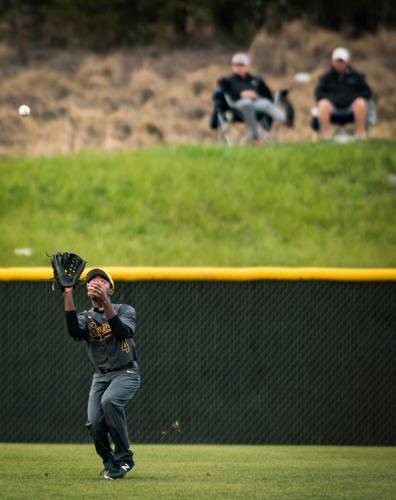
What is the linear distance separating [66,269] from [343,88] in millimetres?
10212

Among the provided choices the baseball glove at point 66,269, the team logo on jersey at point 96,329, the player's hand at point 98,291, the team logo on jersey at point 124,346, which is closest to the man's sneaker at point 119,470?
the team logo on jersey at point 124,346

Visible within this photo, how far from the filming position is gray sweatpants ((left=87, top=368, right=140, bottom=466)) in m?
8.69

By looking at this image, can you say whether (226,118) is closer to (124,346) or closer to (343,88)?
(343,88)

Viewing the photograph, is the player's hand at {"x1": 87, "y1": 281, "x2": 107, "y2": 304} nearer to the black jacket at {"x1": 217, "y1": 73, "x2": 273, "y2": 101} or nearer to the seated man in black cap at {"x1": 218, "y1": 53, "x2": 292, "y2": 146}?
the seated man in black cap at {"x1": 218, "y1": 53, "x2": 292, "y2": 146}

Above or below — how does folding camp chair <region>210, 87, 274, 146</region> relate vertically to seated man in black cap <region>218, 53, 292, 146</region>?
below

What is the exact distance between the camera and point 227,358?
12.5 meters

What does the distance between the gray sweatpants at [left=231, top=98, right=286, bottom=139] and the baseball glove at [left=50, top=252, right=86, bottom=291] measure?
983 centimetres

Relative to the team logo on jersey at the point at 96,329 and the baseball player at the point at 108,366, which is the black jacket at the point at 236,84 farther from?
the team logo on jersey at the point at 96,329

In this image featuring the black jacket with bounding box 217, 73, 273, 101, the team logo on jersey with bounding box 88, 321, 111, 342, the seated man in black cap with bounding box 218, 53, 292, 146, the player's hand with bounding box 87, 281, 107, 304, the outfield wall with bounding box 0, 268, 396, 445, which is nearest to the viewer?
the player's hand with bounding box 87, 281, 107, 304

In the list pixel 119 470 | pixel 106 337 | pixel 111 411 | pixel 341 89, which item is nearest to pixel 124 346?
pixel 106 337

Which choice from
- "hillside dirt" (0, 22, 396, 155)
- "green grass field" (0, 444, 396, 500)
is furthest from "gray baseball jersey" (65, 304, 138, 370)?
"hillside dirt" (0, 22, 396, 155)

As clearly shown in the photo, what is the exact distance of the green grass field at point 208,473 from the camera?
8.02 meters

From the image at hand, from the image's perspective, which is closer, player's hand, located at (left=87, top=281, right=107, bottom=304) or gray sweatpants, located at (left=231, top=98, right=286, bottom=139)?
player's hand, located at (left=87, top=281, right=107, bottom=304)

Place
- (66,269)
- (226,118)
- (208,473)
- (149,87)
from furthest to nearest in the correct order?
(149,87) → (226,118) → (208,473) → (66,269)
